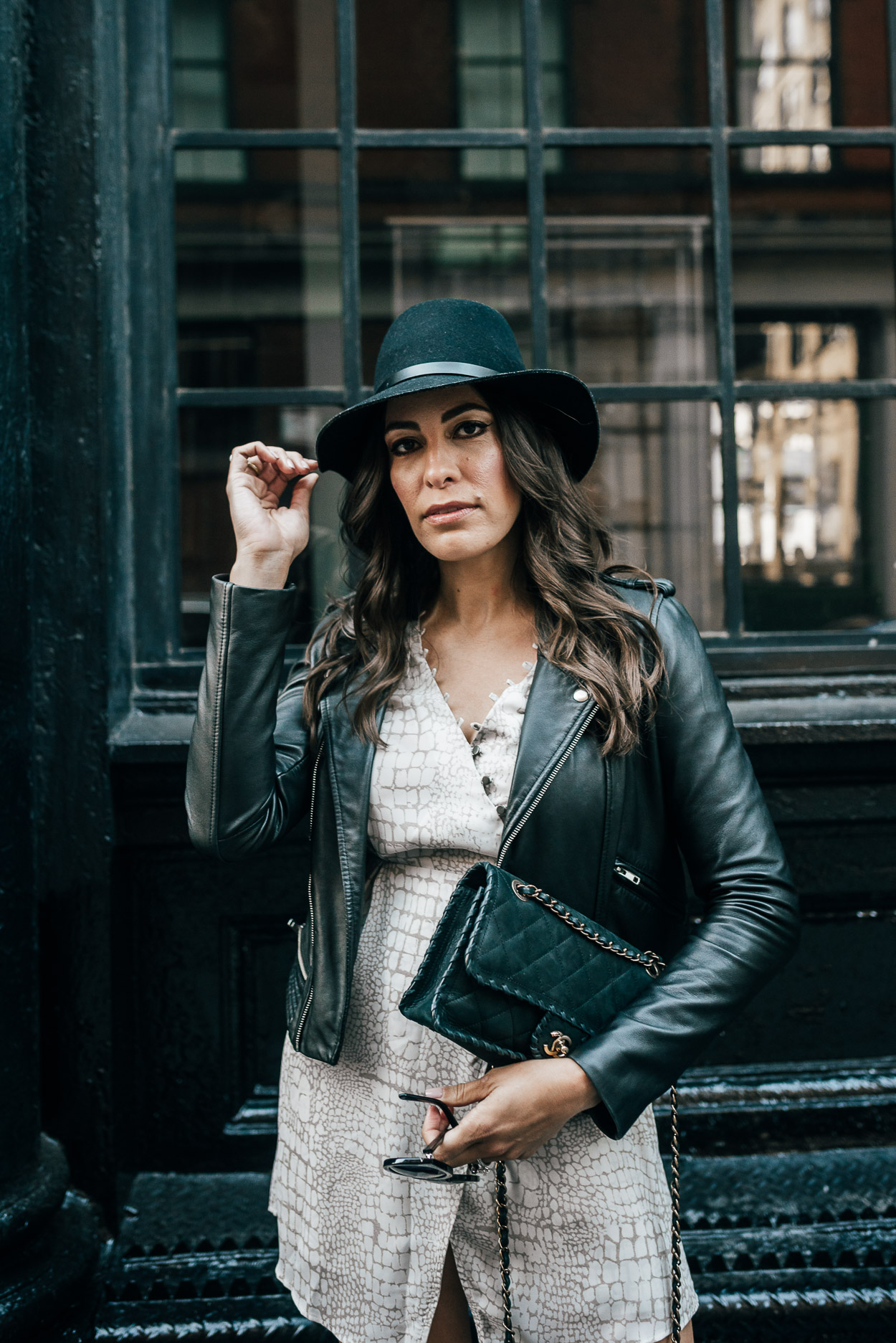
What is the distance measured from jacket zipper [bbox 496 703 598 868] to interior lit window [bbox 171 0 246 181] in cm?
209

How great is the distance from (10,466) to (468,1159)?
1.74 meters

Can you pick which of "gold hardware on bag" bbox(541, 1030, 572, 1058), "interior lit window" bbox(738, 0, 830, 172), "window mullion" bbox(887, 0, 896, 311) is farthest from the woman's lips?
"window mullion" bbox(887, 0, 896, 311)

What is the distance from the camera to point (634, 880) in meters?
1.54

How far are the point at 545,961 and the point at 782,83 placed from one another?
2.69 metres

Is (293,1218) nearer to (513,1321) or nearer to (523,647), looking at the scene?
(513,1321)

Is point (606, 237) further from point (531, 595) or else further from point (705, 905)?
point (705, 905)

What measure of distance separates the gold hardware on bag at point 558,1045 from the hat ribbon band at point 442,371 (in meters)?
0.96

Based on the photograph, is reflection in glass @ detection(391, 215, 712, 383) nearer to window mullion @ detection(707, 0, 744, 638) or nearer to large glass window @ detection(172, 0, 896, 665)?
large glass window @ detection(172, 0, 896, 665)

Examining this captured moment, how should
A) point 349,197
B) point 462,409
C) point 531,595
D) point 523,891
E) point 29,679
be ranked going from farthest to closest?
point 349,197, point 29,679, point 531,595, point 462,409, point 523,891

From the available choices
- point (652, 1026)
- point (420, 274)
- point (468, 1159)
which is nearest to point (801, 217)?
point (420, 274)

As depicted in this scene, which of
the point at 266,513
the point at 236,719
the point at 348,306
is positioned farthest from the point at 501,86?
the point at 236,719

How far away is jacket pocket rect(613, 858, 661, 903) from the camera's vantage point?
154 centimetres

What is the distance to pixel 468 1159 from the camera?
1316mm

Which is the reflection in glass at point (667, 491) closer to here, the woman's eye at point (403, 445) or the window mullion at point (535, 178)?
the window mullion at point (535, 178)
